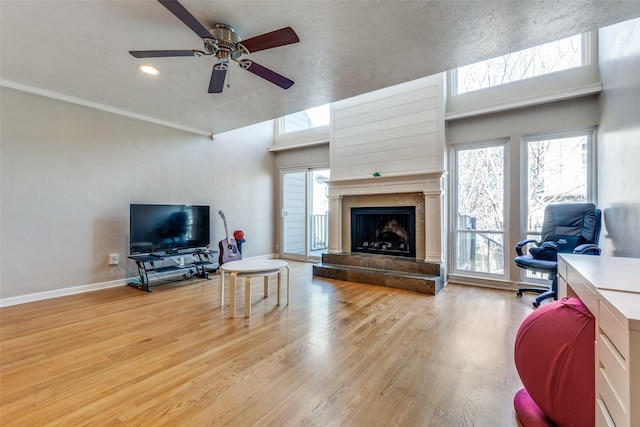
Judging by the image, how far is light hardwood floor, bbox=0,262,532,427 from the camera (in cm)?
145

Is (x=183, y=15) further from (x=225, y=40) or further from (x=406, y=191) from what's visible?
(x=406, y=191)

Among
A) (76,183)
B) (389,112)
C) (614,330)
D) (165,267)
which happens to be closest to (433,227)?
(389,112)

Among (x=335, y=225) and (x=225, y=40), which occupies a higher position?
(x=225, y=40)

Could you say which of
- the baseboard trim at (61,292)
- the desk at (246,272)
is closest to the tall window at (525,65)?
the desk at (246,272)

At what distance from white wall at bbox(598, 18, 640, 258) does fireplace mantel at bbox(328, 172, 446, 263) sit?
166 centimetres

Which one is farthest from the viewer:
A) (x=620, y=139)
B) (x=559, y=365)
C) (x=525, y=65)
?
(x=525, y=65)

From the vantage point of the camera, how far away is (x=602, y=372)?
95 cm

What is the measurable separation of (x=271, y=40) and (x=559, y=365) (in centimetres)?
248

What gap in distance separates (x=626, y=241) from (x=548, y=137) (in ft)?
5.96

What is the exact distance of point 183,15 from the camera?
168 cm

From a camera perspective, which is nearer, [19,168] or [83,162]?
[19,168]

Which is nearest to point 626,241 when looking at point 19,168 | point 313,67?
point 313,67

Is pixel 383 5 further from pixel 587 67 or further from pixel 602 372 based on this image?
pixel 587 67

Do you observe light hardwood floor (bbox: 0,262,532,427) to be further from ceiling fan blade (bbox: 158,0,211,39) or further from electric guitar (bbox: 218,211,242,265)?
ceiling fan blade (bbox: 158,0,211,39)
